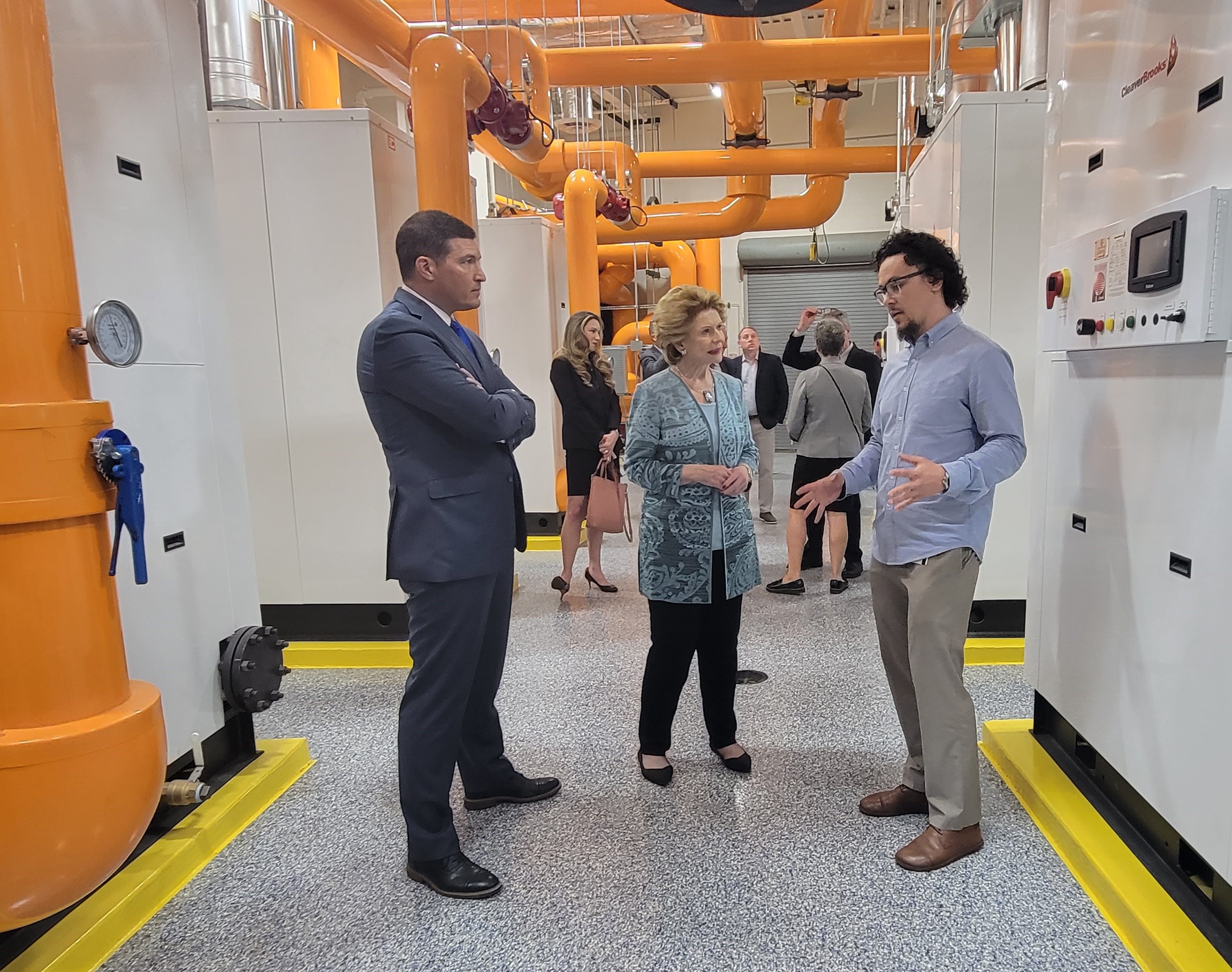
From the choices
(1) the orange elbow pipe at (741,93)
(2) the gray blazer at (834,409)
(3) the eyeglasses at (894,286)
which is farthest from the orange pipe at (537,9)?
(3) the eyeglasses at (894,286)

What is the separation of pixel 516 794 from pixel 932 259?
193 cm

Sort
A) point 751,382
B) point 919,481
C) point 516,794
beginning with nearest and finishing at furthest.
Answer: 1. point 919,481
2. point 516,794
3. point 751,382

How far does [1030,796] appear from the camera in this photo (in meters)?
2.33

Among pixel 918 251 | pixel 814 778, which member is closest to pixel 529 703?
pixel 814 778

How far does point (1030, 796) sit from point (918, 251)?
61.9 inches

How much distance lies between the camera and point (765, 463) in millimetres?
6664

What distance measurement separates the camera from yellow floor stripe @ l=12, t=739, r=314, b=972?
1781 mm

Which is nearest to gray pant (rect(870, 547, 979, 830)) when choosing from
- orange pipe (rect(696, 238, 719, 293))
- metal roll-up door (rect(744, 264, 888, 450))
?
orange pipe (rect(696, 238, 719, 293))

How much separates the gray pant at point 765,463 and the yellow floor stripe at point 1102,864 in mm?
4038

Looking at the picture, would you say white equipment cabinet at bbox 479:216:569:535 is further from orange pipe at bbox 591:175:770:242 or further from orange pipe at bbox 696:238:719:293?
orange pipe at bbox 696:238:719:293

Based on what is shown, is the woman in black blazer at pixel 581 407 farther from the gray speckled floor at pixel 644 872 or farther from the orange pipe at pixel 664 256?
the orange pipe at pixel 664 256

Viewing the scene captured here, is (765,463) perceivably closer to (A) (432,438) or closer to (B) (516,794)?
(B) (516,794)

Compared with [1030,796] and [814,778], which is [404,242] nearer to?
[814,778]

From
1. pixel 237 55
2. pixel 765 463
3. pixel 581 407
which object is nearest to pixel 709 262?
pixel 765 463
